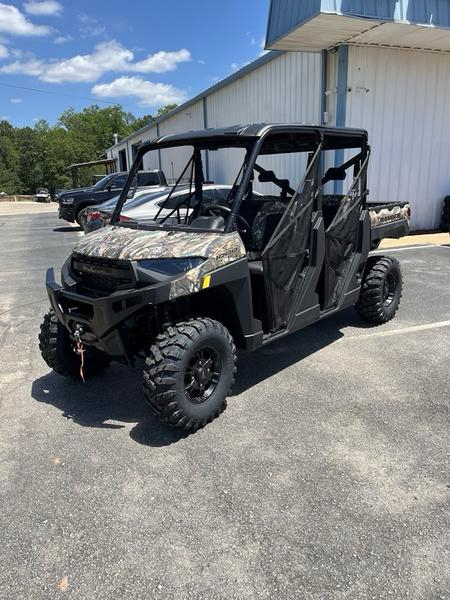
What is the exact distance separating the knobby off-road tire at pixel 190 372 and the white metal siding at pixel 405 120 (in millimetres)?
9119

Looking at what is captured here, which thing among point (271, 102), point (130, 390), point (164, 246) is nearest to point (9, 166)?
point (271, 102)

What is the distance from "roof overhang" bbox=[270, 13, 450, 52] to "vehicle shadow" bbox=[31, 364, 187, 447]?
745cm

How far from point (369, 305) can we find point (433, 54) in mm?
9134

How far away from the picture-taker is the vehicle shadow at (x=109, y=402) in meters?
3.38

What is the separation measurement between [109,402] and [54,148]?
81449 millimetres

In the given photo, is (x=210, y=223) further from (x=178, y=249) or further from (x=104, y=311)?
(x=104, y=311)

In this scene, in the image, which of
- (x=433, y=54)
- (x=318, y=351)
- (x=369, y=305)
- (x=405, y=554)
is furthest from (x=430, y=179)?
(x=405, y=554)

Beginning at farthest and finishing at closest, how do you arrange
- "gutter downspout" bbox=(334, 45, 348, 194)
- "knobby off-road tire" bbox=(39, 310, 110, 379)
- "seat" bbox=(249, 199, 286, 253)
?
"gutter downspout" bbox=(334, 45, 348, 194) < "seat" bbox=(249, 199, 286, 253) < "knobby off-road tire" bbox=(39, 310, 110, 379)

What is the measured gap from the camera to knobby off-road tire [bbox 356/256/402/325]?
5.27 m

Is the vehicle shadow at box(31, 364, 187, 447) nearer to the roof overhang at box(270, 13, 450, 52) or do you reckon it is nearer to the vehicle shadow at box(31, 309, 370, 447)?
the vehicle shadow at box(31, 309, 370, 447)

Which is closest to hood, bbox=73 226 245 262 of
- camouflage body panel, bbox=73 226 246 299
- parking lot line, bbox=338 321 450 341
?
camouflage body panel, bbox=73 226 246 299

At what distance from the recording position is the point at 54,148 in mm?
76688

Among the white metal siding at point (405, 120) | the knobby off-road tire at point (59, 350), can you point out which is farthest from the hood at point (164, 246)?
the white metal siding at point (405, 120)

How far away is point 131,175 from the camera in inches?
177
